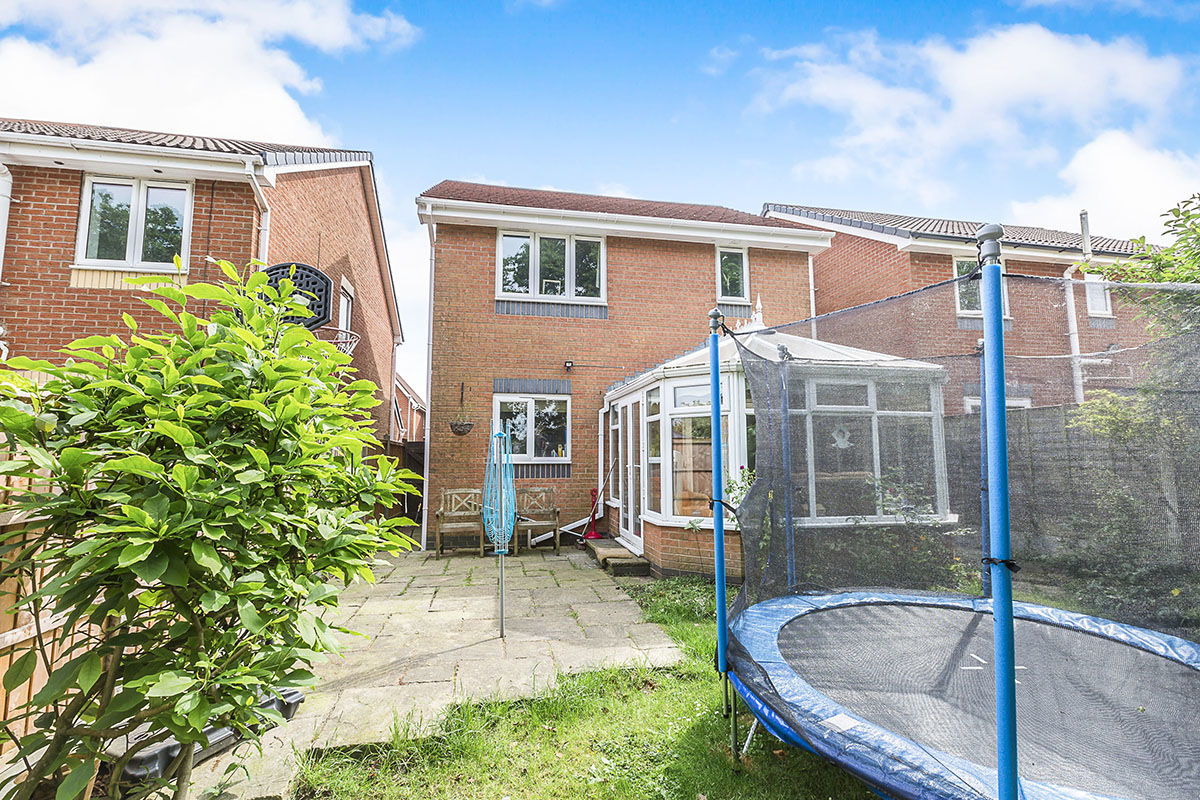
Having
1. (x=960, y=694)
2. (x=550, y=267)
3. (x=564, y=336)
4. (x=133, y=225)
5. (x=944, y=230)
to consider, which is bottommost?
(x=960, y=694)

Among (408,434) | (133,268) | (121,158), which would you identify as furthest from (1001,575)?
(408,434)

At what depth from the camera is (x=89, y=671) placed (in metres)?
1.29

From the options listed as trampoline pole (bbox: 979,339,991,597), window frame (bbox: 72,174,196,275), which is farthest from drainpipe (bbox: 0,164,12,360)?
trampoline pole (bbox: 979,339,991,597)

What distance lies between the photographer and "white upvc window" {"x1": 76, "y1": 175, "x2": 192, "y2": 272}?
629 centimetres

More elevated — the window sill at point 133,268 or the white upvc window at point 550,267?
the white upvc window at point 550,267

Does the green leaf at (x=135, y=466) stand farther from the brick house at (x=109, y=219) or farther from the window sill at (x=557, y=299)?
the window sill at (x=557, y=299)

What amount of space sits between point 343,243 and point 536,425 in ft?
17.3

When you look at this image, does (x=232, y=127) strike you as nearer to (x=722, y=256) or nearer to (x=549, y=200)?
(x=549, y=200)

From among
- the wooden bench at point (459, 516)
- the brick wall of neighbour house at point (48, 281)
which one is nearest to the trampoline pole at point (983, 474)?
the wooden bench at point (459, 516)

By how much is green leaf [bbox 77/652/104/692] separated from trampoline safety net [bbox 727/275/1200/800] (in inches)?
84.6

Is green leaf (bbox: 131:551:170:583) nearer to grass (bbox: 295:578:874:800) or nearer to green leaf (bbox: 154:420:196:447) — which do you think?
green leaf (bbox: 154:420:196:447)

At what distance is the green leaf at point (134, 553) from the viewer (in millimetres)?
1172

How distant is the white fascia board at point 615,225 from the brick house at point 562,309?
0.07ft

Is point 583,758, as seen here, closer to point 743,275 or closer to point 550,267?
point 550,267
